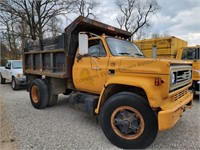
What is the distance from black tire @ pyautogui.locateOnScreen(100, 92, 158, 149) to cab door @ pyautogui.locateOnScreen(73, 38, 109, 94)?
722 mm

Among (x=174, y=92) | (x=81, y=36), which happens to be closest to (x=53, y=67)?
(x=81, y=36)

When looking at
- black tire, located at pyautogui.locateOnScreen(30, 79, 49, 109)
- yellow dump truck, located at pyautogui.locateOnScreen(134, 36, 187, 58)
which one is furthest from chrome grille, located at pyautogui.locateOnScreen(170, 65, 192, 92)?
yellow dump truck, located at pyautogui.locateOnScreen(134, 36, 187, 58)

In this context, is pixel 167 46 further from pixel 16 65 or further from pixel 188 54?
pixel 16 65

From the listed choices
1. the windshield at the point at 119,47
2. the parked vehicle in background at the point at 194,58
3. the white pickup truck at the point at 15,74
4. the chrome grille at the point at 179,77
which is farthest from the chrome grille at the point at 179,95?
the white pickup truck at the point at 15,74

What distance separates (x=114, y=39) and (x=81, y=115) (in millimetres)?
2402

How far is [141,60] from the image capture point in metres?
3.48

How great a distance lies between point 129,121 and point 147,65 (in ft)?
3.55

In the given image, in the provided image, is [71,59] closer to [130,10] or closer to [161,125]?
[161,125]

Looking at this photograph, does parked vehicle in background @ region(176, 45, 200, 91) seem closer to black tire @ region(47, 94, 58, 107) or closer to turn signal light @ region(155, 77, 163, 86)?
turn signal light @ region(155, 77, 163, 86)

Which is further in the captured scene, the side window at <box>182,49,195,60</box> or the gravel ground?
the side window at <box>182,49,195,60</box>

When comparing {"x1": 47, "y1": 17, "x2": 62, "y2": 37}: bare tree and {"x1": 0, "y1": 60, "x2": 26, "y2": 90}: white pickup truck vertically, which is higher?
{"x1": 47, "y1": 17, "x2": 62, "y2": 37}: bare tree

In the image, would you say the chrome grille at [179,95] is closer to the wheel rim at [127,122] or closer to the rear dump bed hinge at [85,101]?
the wheel rim at [127,122]

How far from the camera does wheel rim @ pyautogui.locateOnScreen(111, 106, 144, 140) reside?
3.32 m

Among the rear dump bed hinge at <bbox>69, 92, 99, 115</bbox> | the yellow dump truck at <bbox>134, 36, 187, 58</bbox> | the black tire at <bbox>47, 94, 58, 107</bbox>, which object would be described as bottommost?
the black tire at <bbox>47, 94, 58, 107</bbox>
